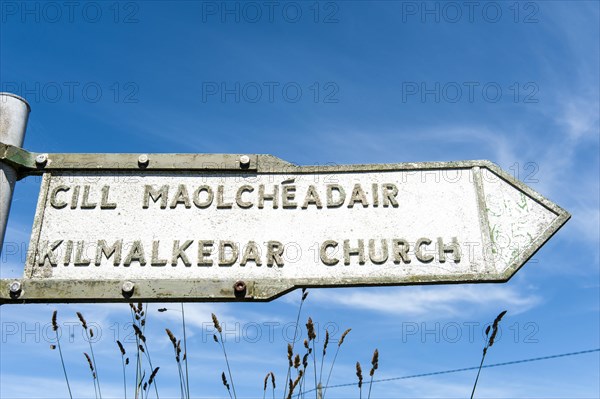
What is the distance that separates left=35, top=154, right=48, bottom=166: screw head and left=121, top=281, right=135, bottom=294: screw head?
718 mm

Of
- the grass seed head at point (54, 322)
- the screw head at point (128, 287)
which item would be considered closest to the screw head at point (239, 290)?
the screw head at point (128, 287)

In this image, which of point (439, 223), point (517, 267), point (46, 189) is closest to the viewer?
point (517, 267)

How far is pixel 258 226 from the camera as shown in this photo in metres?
1.99

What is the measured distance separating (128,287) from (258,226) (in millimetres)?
547

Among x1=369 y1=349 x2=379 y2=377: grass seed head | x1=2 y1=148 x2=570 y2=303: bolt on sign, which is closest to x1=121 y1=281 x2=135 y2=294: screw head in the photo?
x1=2 y1=148 x2=570 y2=303: bolt on sign

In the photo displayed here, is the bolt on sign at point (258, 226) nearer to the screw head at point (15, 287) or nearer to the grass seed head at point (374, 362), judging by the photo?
the screw head at point (15, 287)

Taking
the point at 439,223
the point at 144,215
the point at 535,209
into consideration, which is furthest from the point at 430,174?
the point at 144,215

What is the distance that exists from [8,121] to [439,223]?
1.87 m

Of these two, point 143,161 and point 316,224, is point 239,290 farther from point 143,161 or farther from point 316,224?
point 143,161

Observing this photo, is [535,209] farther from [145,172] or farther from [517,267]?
[145,172]

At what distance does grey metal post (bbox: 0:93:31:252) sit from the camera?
2002 millimetres

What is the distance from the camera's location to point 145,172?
2145mm

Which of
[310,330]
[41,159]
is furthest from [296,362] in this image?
[41,159]

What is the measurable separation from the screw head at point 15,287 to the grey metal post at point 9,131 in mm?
233
